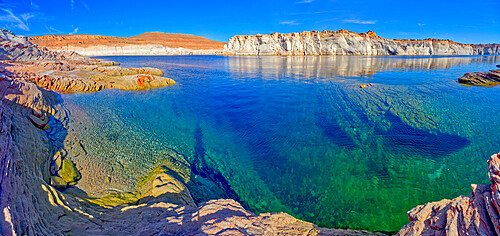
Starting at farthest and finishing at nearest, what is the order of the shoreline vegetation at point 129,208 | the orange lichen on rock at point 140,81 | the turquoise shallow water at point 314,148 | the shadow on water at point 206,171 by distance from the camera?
the orange lichen on rock at point 140,81
the shadow on water at point 206,171
the turquoise shallow water at point 314,148
the shoreline vegetation at point 129,208

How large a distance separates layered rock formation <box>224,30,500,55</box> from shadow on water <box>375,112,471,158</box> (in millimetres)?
108153

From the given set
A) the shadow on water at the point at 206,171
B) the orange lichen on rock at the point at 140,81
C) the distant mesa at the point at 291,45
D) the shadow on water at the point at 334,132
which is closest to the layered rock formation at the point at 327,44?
the distant mesa at the point at 291,45

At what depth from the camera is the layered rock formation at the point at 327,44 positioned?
363 ft

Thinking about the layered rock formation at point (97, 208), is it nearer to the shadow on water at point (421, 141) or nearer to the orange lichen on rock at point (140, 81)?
the shadow on water at point (421, 141)

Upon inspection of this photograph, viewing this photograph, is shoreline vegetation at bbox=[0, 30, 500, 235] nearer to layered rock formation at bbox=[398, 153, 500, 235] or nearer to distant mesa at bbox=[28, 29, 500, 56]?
layered rock formation at bbox=[398, 153, 500, 235]

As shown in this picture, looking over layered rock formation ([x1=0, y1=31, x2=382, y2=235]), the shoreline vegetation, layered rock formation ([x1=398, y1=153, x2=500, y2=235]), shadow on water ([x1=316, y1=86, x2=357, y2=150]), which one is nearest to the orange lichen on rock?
the shoreline vegetation

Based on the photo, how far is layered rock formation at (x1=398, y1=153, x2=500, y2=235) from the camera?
9.35 feet

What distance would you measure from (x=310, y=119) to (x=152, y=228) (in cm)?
1056

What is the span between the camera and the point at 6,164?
4.57 metres

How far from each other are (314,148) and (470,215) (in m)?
6.27

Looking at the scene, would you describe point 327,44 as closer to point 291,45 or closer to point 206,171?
point 291,45

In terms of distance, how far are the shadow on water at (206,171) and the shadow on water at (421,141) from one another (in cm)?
755

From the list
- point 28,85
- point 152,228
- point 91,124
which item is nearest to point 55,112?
point 28,85

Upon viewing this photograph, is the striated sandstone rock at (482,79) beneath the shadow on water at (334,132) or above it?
above
